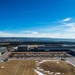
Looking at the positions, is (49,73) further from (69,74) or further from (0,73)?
(0,73)

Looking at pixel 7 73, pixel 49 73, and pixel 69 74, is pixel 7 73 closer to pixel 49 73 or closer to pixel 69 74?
pixel 49 73

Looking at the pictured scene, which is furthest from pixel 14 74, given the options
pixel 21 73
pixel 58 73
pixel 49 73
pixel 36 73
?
pixel 58 73

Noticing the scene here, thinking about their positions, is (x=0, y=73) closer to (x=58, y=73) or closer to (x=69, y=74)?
(x=58, y=73)

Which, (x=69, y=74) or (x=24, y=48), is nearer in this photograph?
(x=69, y=74)

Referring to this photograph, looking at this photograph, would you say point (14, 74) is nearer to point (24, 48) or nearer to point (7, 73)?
point (7, 73)

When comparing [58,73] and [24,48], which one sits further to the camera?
[24,48]

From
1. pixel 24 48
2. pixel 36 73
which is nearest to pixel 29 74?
pixel 36 73

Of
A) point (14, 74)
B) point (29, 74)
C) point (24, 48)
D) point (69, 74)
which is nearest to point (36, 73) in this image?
point (29, 74)
